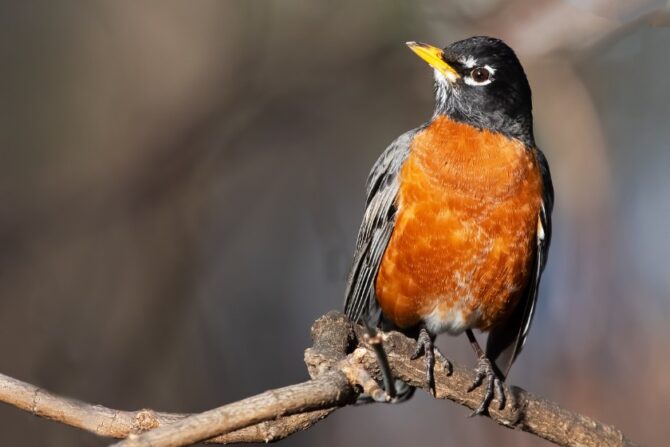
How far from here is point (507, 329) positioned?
532 cm

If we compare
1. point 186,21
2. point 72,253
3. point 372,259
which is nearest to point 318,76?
point 186,21

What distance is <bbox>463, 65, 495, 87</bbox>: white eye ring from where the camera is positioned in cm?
524

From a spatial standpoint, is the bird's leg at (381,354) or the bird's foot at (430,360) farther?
the bird's foot at (430,360)

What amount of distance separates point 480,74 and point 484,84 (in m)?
0.06

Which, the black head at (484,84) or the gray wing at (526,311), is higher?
the black head at (484,84)

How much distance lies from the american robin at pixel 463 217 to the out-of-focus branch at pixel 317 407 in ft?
1.29

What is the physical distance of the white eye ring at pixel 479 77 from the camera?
524cm

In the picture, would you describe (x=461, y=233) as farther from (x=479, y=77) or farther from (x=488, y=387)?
(x=479, y=77)

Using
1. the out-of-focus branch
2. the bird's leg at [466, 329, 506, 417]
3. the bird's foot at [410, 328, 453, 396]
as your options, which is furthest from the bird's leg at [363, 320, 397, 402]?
the bird's leg at [466, 329, 506, 417]

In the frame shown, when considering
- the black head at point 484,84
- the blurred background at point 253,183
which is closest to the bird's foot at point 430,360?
the black head at point 484,84

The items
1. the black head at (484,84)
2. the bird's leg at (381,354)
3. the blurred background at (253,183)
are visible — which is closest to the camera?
the bird's leg at (381,354)

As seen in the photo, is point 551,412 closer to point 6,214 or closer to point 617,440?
point 617,440

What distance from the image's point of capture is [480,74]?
5.25m

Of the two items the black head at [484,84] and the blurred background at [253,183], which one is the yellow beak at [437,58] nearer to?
the black head at [484,84]
